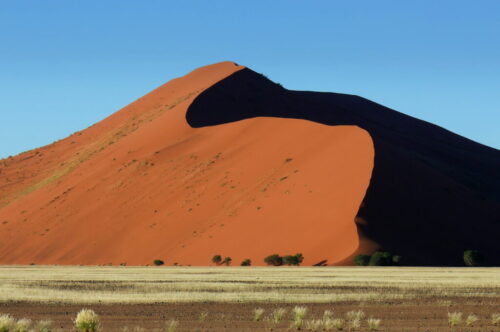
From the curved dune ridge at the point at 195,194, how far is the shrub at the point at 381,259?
2.23 metres

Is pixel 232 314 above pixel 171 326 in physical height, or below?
→ below

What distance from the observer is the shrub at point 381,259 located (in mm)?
65688

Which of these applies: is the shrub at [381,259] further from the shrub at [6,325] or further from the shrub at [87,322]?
the shrub at [6,325]

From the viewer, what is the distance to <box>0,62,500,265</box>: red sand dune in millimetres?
74938

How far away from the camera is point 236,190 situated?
8888cm

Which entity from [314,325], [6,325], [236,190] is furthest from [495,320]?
[236,190]

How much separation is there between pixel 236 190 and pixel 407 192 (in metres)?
17.0

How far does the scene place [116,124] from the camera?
13162 centimetres

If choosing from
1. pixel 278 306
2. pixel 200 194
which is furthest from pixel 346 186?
pixel 278 306

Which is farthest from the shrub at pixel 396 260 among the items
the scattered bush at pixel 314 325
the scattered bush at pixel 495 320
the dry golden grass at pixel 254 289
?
the scattered bush at pixel 314 325

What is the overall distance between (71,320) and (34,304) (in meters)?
5.51

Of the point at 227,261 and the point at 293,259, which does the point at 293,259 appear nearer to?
the point at 293,259

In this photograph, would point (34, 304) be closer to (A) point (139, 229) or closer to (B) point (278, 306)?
(B) point (278, 306)

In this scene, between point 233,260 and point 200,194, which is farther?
point 200,194
